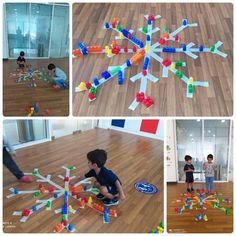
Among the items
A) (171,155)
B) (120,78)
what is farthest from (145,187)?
(171,155)

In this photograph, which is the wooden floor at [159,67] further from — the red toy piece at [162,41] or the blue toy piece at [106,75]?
the red toy piece at [162,41]

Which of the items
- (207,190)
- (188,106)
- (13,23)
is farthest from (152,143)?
(13,23)

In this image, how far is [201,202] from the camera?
97.6 inches

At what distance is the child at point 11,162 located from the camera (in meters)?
2.18

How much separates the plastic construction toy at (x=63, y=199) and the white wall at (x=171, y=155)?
1387mm

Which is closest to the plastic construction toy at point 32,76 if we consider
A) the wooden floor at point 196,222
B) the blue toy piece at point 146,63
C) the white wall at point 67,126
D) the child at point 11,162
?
the white wall at point 67,126

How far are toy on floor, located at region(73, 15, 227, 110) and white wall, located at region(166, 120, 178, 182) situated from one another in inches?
41.1

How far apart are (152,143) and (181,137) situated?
21.2 inches

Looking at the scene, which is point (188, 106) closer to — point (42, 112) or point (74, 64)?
point (74, 64)

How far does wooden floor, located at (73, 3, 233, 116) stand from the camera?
82.7 inches

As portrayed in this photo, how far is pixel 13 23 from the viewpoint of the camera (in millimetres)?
4430

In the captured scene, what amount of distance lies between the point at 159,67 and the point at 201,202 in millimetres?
1338

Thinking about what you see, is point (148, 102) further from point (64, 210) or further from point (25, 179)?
point (25, 179)

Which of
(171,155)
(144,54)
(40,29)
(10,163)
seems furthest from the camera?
(40,29)
